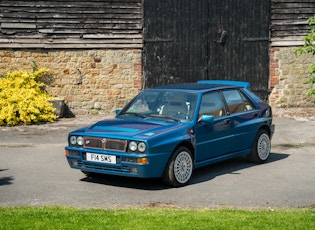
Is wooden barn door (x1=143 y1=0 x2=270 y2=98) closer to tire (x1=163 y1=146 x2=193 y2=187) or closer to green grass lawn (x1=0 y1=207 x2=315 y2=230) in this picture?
tire (x1=163 y1=146 x2=193 y2=187)

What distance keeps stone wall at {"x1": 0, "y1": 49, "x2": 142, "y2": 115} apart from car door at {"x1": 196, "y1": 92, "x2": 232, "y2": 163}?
8.07 m

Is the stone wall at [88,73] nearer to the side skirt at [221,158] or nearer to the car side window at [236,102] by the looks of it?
the car side window at [236,102]

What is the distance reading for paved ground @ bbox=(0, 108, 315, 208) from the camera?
9680 mm

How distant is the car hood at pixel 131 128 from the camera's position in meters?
10.3

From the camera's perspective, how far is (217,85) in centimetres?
1234

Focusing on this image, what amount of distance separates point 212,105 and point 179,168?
61.0 inches

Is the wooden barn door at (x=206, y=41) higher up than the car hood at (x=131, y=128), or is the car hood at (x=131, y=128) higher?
the wooden barn door at (x=206, y=41)

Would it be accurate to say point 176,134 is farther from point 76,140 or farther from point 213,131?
point 76,140

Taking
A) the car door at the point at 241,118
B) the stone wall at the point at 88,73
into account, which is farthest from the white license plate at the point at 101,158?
the stone wall at the point at 88,73

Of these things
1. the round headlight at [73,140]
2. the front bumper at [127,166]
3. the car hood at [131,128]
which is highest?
the car hood at [131,128]

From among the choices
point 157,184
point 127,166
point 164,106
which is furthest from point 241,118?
point 127,166

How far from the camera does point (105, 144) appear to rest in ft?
34.0

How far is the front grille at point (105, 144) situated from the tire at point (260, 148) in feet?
10.2

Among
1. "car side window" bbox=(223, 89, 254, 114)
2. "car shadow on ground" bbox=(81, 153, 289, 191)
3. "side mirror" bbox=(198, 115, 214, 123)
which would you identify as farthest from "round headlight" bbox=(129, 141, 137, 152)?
"car side window" bbox=(223, 89, 254, 114)
